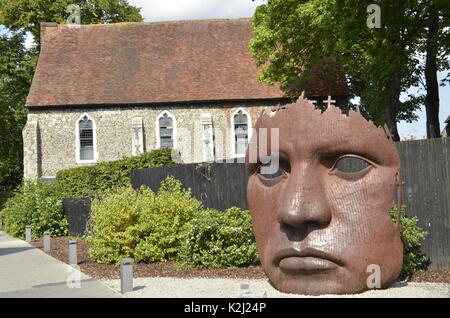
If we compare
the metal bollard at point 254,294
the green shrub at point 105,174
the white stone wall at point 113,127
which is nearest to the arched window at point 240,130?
the white stone wall at point 113,127

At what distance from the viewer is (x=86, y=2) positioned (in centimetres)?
4044

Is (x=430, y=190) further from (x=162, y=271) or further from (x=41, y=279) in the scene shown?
(x=41, y=279)

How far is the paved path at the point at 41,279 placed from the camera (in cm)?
894

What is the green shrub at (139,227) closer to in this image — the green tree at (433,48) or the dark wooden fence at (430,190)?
the dark wooden fence at (430,190)

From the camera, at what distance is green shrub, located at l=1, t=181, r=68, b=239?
21.2 metres

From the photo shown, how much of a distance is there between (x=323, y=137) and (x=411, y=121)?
25.7m

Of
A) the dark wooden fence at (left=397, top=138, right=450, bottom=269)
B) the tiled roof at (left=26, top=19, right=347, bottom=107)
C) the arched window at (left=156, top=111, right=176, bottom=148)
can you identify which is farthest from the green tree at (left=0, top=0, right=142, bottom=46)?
the dark wooden fence at (left=397, top=138, right=450, bottom=269)

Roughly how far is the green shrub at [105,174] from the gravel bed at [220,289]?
13.4m

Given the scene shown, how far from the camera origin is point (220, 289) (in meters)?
8.64

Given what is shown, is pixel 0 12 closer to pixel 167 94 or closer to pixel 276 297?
pixel 167 94

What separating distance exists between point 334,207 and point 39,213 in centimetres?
1650

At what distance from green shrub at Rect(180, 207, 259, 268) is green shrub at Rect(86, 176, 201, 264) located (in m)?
0.98

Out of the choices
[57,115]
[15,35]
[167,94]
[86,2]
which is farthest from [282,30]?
[15,35]

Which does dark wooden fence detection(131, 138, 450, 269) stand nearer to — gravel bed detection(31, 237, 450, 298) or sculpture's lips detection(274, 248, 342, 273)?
gravel bed detection(31, 237, 450, 298)
